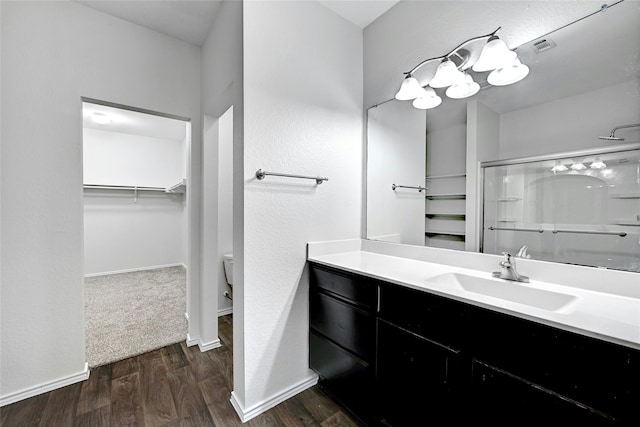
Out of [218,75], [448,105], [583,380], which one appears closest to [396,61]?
[448,105]

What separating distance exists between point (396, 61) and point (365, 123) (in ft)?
1.49

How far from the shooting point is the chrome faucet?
1.18 m

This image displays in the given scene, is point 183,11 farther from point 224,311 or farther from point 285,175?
point 224,311

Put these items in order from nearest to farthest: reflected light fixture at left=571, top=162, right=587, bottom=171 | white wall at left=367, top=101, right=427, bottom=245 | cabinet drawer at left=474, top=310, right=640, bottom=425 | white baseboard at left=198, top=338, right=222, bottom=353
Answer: cabinet drawer at left=474, top=310, right=640, bottom=425, reflected light fixture at left=571, top=162, right=587, bottom=171, white wall at left=367, top=101, right=427, bottom=245, white baseboard at left=198, top=338, right=222, bottom=353

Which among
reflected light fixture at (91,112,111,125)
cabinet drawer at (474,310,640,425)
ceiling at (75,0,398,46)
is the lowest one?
cabinet drawer at (474,310,640,425)

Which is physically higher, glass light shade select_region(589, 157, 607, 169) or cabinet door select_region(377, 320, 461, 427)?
glass light shade select_region(589, 157, 607, 169)

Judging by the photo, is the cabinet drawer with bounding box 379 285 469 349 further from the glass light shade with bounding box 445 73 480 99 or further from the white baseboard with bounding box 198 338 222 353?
the white baseboard with bounding box 198 338 222 353

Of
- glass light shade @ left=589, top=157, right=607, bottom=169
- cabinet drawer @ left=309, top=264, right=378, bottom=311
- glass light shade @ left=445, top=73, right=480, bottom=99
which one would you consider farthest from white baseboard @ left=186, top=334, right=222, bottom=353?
glass light shade @ left=589, top=157, right=607, bottom=169

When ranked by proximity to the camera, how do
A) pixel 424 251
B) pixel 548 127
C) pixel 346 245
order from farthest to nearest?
pixel 346 245, pixel 424 251, pixel 548 127

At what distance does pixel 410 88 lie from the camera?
159 centimetres

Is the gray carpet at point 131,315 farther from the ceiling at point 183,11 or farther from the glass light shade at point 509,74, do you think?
the glass light shade at point 509,74

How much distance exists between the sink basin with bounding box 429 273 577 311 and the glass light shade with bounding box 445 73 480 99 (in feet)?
3.32

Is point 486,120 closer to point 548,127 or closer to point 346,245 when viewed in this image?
point 548,127

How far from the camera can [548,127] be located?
118 cm
